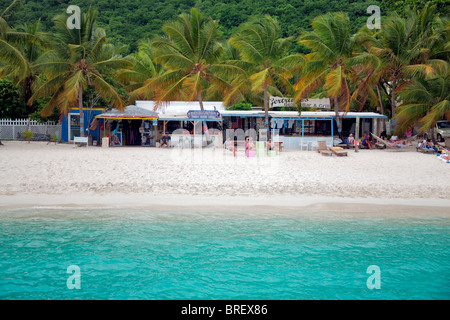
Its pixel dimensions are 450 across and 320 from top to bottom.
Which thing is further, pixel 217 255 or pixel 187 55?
pixel 187 55

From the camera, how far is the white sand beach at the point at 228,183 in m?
10.6

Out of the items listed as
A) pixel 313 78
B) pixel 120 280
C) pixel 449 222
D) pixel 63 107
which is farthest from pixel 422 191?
pixel 63 107

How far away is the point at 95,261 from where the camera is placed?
740 centimetres

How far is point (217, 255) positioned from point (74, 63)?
18.3 metres

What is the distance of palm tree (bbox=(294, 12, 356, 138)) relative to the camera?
21906mm

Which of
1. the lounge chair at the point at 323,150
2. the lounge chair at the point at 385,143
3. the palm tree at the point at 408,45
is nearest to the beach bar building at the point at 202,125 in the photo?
the lounge chair at the point at 385,143

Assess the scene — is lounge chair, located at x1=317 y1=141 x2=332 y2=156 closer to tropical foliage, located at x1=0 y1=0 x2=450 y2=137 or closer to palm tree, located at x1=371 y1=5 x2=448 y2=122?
tropical foliage, located at x1=0 y1=0 x2=450 y2=137

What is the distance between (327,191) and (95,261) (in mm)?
6946

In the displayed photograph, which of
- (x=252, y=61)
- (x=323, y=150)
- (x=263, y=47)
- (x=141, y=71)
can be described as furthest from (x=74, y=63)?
(x=323, y=150)

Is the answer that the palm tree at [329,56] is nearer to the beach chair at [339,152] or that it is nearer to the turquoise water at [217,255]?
the beach chair at [339,152]

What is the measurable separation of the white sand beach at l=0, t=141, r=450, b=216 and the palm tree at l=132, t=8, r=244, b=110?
23.9 feet

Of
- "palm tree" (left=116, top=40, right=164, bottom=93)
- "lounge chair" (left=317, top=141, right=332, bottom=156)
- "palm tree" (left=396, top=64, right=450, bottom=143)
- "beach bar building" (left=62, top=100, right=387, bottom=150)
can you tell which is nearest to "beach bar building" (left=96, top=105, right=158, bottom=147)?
"beach bar building" (left=62, top=100, right=387, bottom=150)

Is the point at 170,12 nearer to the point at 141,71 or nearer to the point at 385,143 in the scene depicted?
the point at 141,71

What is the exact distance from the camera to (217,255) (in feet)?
25.2
